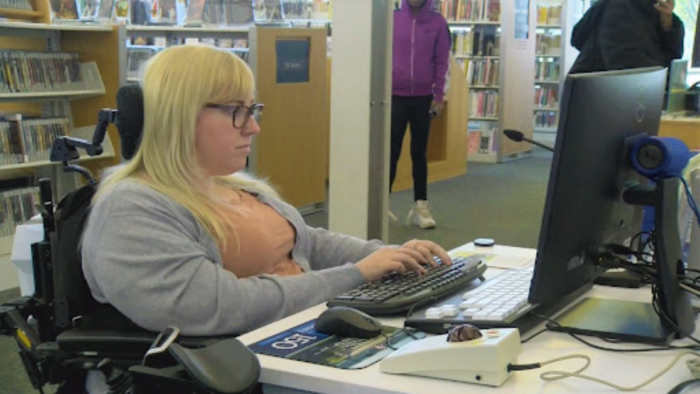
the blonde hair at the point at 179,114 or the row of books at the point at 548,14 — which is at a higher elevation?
the row of books at the point at 548,14

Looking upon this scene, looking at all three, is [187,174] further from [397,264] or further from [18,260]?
[18,260]

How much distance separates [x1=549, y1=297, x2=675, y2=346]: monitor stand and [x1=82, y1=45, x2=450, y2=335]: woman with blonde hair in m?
0.35

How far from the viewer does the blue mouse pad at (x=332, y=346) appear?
1.29m

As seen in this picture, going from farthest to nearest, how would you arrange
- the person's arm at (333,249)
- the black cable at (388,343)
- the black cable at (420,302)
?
the person's arm at (333,249), the black cable at (420,302), the black cable at (388,343)

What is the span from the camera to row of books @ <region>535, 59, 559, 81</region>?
10.7 metres

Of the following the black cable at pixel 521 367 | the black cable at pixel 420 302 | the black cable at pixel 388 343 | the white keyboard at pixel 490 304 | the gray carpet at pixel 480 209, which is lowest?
the gray carpet at pixel 480 209

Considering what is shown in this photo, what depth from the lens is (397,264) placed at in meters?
Result: 1.78

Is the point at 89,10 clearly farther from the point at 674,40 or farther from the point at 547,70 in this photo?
the point at 547,70

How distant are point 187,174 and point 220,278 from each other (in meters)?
0.26

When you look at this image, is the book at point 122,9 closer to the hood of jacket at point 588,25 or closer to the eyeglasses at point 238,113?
the hood of jacket at point 588,25

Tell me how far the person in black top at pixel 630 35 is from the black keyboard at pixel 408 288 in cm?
236

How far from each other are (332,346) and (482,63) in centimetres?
857

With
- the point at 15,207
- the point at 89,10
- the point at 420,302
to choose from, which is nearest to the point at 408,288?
the point at 420,302


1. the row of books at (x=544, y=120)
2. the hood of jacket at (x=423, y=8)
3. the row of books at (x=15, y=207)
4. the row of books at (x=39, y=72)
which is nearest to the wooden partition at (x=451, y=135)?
the hood of jacket at (x=423, y=8)
